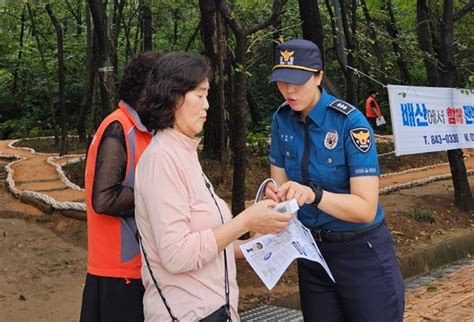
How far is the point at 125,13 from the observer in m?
19.3

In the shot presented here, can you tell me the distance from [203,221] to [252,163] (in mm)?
8912

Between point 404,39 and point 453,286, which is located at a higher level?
point 404,39

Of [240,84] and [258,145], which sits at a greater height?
[240,84]

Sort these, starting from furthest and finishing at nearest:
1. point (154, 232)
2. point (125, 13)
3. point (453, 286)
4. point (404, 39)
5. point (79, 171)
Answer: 1. point (125, 13)
2. point (79, 171)
3. point (404, 39)
4. point (453, 286)
5. point (154, 232)

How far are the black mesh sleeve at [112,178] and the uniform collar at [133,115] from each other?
58 millimetres

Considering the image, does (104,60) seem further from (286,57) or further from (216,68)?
(286,57)

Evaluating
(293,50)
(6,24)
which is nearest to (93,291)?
(293,50)

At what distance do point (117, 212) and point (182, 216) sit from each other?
1.78 ft

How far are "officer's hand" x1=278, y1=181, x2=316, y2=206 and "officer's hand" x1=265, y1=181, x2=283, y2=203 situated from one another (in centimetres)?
2

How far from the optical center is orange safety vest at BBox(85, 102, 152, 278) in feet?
7.97

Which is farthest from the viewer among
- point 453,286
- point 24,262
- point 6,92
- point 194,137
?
point 6,92

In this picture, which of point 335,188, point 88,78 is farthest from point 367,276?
point 88,78

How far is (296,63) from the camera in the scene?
240 cm

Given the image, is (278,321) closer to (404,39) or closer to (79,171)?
(404,39)
